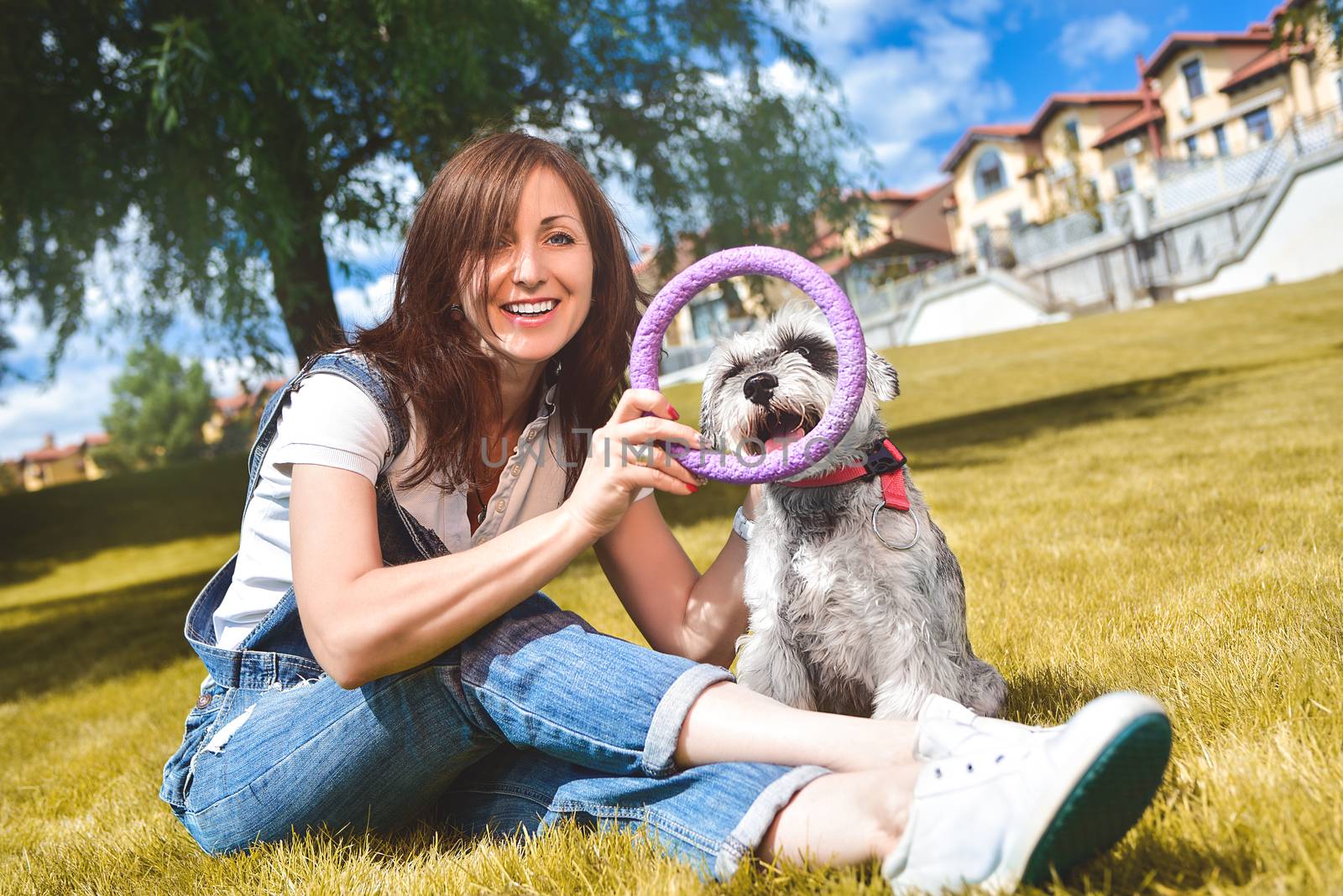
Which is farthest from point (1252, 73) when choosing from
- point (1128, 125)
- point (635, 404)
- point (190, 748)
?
point (190, 748)

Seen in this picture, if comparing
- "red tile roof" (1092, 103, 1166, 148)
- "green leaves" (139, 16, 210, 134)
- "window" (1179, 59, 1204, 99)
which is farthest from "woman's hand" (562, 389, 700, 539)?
"window" (1179, 59, 1204, 99)

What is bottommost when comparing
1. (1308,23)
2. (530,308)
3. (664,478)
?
(664,478)

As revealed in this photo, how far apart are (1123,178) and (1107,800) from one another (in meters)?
51.4

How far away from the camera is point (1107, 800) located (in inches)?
60.9

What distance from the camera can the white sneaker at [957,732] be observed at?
5.49 feet

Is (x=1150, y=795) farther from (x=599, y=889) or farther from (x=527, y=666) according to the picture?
(x=527, y=666)

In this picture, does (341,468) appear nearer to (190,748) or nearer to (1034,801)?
(190,748)

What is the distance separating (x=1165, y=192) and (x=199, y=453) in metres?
60.6

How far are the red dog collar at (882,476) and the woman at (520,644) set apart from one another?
39 cm

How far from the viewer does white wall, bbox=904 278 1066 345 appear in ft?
118

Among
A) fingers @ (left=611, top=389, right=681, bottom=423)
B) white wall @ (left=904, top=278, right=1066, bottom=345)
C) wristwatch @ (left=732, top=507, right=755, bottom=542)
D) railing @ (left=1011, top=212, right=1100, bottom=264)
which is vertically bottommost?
white wall @ (left=904, top=278, right=1066, bottom=345)

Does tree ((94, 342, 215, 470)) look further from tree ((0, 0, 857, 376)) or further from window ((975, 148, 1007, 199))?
tree ((0, 0, 857, 376))

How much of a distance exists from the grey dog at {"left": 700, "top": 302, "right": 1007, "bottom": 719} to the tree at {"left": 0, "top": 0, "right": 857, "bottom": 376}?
629 cm

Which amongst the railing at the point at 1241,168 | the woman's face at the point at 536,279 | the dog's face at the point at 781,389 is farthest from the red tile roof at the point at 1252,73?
the woman's face at the point at 536,279
